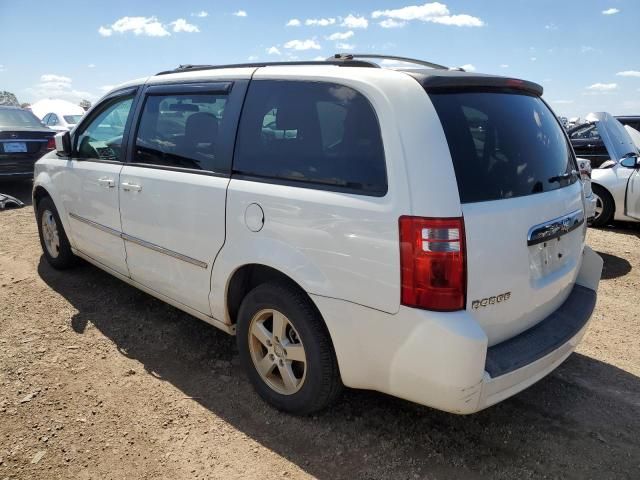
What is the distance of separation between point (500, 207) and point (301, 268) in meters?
0.95

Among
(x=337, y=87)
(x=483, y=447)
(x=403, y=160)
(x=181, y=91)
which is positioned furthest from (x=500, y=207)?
(x=181, y=91)

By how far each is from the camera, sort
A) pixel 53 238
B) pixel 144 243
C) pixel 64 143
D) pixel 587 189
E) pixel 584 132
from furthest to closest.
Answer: pixel 584 132
pixel 53 238
pixel 64 143
pixel 587 189
pixel 144 243

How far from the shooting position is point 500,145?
2379 millimetres

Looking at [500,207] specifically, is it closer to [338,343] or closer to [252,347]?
[338,343]

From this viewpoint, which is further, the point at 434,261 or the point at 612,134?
the point at 612,134

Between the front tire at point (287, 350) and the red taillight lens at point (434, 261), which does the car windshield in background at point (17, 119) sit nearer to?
the front tire at point (287, 350)

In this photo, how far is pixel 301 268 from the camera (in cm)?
244

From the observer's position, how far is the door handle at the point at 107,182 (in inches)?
145

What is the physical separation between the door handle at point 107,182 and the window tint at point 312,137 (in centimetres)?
136

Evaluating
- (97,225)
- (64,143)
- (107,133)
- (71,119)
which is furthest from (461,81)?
(71,119)

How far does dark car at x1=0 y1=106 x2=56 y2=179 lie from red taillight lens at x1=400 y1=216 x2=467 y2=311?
903 centimetres

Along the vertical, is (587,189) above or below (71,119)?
below

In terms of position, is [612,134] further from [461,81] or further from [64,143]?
[64,143]

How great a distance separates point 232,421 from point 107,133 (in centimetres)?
252
